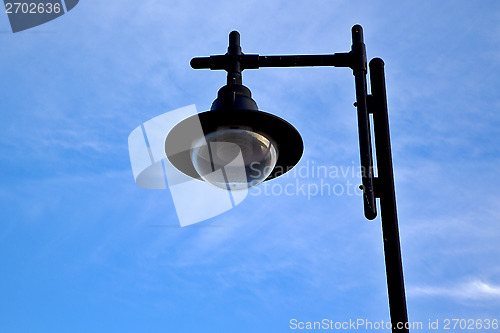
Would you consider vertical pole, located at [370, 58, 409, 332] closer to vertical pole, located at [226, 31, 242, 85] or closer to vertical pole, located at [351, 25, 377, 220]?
vertical pole, located at [351, 25, 377, 220]

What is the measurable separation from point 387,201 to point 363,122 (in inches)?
19.8

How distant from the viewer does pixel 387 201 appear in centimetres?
328

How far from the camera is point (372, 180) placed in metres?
3.25

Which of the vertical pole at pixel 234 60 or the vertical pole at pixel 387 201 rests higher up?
the vertical pole at pixel 234 60

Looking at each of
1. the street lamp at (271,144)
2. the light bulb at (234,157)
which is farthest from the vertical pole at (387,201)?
the light bulb at (234,157)

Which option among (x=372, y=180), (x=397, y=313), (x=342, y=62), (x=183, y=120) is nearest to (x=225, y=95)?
(x=183, y=120)

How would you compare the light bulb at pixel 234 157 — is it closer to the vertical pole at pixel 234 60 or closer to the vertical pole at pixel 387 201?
the vertical pole at pixel 234 60

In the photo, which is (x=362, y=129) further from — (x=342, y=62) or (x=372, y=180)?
(x=342, y=62)

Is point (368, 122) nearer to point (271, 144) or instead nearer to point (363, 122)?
point (363, 122)

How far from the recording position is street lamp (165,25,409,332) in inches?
126

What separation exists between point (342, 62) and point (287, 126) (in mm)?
634

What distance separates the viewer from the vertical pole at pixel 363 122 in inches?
123

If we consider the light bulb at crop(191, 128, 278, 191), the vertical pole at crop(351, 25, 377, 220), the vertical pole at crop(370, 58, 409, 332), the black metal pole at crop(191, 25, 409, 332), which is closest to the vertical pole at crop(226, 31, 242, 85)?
the black metal pole at crop(191, 25, 409, 332)

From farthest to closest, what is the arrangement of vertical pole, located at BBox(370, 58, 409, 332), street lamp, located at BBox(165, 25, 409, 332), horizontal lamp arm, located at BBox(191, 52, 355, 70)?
1. horizontal lamp arm, located at BBox(191, 52, 355, 70)
2. street lamp, located at BBox(165, 25, 409, 332)
3. vertical pole, located at BBox(370, 58, 409, 332)
